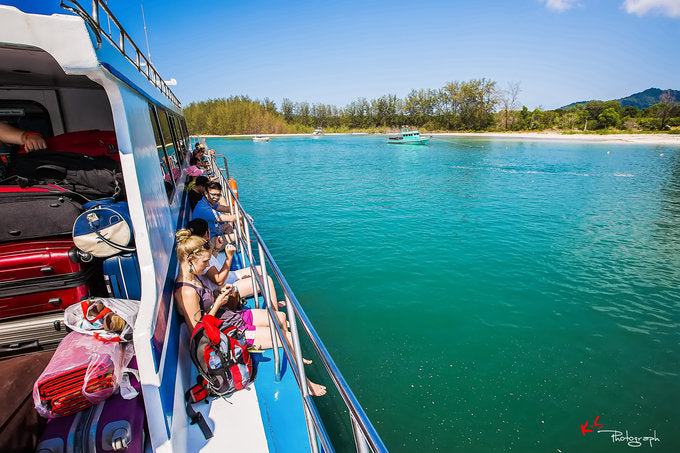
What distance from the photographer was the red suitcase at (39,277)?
1.86 metres

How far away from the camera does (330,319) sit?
6.03 metres

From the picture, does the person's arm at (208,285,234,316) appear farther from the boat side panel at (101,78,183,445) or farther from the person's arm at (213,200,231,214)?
the person's arm at (213,200,231,214)

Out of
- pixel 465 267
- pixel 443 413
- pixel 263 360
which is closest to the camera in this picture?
pixel 263 360

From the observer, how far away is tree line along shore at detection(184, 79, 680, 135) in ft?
206

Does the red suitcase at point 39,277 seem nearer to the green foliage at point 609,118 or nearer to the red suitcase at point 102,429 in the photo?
the red suitcase at point 102,429

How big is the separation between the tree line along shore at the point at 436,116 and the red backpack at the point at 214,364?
75.9 meters

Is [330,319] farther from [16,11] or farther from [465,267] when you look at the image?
[16,11]

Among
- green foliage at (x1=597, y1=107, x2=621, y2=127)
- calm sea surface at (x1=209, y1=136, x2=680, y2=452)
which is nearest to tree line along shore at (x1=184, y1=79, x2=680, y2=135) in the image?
green foliage at (x1=597, y1=107, x2=621, y2=127)

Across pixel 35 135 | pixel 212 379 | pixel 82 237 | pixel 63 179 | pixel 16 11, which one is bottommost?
pixel 212 379

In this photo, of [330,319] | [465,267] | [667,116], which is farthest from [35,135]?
[667,116]

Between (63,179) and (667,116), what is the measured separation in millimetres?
86812

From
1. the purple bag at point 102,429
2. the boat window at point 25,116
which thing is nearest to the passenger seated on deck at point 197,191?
the boat window at point 25,116

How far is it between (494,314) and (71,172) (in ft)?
22.1

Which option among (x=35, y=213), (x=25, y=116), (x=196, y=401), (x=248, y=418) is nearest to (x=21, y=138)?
(x=35, y=213)
